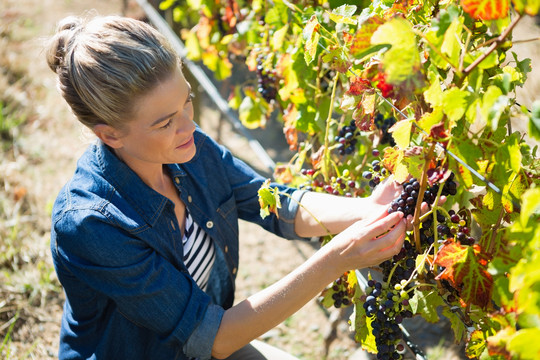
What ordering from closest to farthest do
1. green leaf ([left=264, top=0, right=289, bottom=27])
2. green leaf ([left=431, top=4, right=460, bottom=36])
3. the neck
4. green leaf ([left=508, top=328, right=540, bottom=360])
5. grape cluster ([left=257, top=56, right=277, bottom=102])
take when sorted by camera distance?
1. green leaf ([left=508, top=328, right=540, bottom=360])
2. green leaf ([left=431, top=4, right=460, bottom=36])
3. the neck
4. green leaf ([left=264, top=0, right=289, bottom=27])
5. grape cluster ([left=257, top=56, right=277, bottom=102])

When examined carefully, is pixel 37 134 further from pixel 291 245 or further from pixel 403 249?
pixel 403 249

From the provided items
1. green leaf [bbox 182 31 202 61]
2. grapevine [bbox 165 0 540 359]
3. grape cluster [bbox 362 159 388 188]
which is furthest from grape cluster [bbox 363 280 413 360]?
green leaf [bbox 182 31 202 61]

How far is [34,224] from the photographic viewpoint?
3.39m

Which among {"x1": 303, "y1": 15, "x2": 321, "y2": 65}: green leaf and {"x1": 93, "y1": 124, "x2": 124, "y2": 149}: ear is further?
{"x1": 93, "y1": 124, "x2": 124, "y2": 149}: ear

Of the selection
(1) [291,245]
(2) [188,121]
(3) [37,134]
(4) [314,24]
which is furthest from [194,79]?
(4) [314,24]

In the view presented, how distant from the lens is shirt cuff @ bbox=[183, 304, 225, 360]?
155 cm

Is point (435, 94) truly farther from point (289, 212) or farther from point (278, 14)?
point (278, 14)

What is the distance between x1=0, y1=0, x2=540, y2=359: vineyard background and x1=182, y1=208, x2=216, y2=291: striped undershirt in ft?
1.51

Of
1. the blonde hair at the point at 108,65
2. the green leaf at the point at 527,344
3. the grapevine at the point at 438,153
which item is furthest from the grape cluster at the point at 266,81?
the green leaf at the point at 527,344

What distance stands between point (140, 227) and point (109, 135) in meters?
0.29

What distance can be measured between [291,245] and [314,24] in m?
2.13

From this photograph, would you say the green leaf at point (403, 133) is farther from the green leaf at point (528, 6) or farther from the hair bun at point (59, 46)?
the hair bun at point (59, 46)

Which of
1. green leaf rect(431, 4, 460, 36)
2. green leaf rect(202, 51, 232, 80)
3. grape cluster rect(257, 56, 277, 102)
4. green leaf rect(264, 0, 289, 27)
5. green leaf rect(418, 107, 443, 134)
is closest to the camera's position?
green leaf rect(431, 4, 460, 36)

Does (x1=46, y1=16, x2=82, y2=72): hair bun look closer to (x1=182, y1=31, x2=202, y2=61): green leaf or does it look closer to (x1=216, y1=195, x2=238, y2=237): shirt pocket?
(x1=216, y1=195, x2=238, y2=237): shirt pocket
